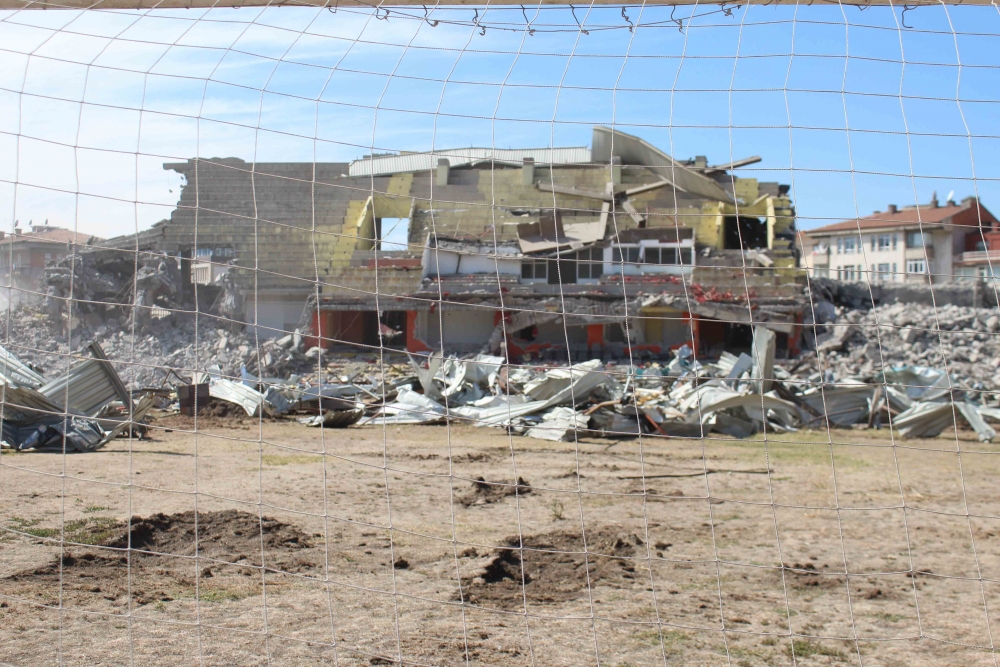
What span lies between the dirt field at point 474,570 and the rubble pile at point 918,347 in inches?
307

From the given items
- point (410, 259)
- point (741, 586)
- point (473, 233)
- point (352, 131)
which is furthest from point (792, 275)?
point (352, 131)

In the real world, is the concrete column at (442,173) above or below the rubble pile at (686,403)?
above

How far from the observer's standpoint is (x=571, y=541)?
5.31 metres

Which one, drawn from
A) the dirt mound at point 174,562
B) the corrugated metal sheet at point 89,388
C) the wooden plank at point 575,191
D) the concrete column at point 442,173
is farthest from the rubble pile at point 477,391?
the concrete column at point 442,173

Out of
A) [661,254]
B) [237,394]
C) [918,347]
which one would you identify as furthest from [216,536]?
[918,347]

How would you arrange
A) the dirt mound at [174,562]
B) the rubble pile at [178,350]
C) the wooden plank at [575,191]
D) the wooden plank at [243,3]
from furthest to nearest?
the wooden plank at [575,191] < the rubble pile at [178,350] < the dirt mound at [174,562] < the wooden plank at [243,3]

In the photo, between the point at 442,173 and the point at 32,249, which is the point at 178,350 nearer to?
the point at 32,249

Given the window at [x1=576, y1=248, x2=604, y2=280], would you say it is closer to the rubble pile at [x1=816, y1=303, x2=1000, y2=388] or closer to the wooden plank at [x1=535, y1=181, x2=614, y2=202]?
the wooden plank at [x1=535, y1=181, x2=614, y2=202]

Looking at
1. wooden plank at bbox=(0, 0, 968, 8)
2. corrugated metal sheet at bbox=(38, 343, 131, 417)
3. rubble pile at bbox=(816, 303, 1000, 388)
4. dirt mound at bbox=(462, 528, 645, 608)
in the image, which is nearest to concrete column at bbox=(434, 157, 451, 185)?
rubble pile at bbox=(816, 303, 1000, 388)

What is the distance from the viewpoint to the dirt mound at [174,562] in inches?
152

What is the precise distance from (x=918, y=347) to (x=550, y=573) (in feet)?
45.9

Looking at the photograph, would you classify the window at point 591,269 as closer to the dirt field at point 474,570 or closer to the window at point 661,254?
the window at point 661,254

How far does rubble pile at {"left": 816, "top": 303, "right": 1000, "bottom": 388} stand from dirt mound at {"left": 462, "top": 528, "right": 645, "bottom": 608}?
35.4 ft

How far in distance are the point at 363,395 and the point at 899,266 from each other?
80.7ft
